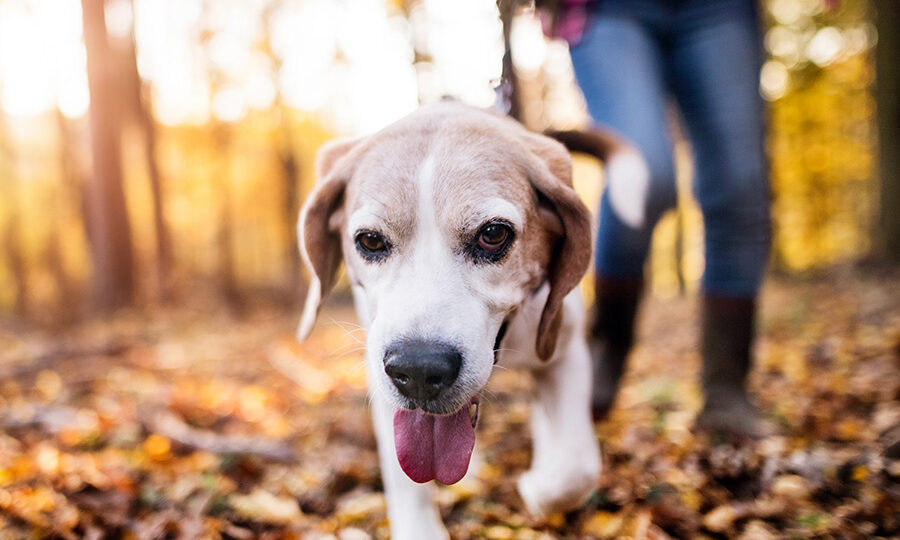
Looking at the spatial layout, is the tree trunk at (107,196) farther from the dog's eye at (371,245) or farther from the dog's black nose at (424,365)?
the dog's black nose at (424,365)

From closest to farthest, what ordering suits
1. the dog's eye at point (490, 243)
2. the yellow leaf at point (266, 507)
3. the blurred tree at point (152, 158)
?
the dog's eye at point (490, 243) < the yellow leaf at point (266, 507) < the blurred tree at point (152, 158)

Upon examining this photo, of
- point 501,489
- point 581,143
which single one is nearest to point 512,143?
point 581,143

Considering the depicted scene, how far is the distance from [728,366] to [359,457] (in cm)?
180

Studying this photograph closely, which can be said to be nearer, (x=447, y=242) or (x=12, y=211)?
(x=447, y=242)

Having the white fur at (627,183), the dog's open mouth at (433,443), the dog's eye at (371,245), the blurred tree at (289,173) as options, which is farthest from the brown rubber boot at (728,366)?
the blurred tree at (289,173)

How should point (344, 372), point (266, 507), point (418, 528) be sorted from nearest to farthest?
point (418, 528)
point (266, 507)
point (344, 372)

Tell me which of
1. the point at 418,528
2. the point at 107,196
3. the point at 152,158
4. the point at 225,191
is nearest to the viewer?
the point at 418,528

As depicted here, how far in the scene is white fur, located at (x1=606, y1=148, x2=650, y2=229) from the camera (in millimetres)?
2158

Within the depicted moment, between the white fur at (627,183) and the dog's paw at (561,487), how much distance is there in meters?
0.87

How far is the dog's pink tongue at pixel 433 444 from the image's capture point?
1679 millimetres

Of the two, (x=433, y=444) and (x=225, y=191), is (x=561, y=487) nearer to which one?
(x=433, y=444)

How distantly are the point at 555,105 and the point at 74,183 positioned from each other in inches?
555

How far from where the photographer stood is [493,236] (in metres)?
1.80

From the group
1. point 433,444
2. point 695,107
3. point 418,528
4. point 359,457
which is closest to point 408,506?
point 418,528
